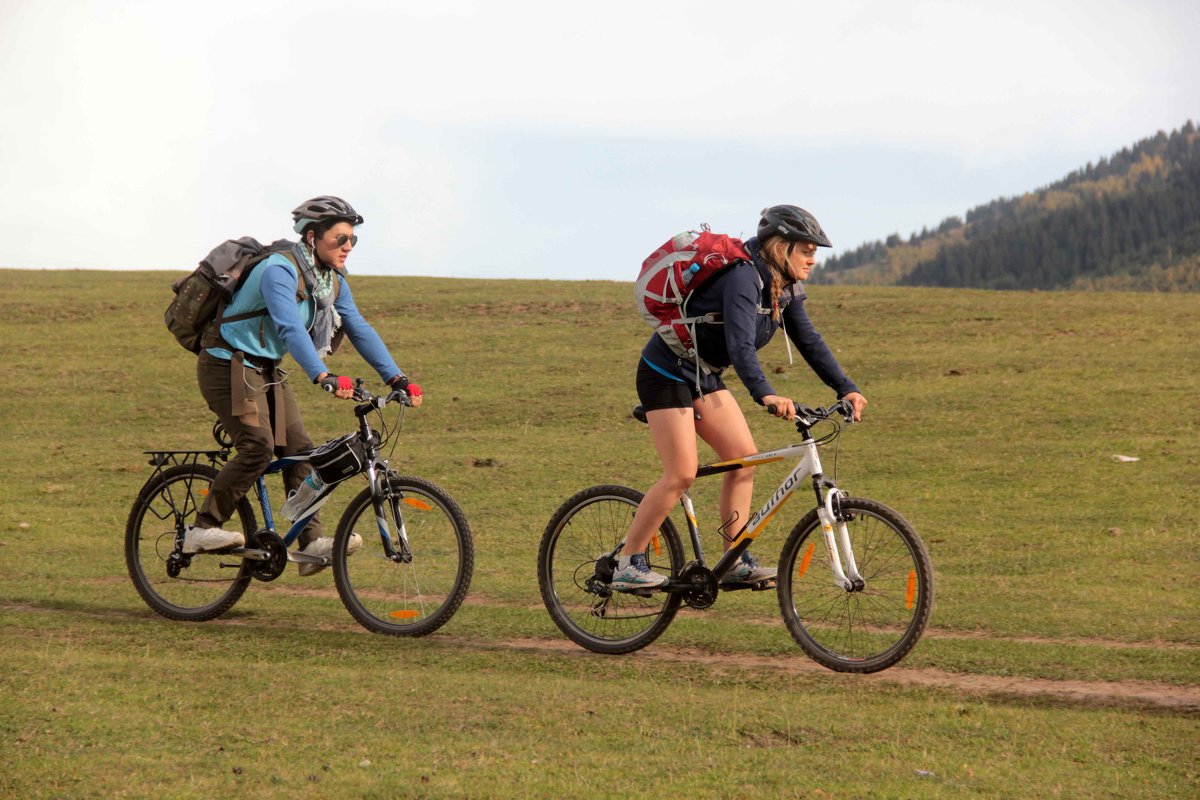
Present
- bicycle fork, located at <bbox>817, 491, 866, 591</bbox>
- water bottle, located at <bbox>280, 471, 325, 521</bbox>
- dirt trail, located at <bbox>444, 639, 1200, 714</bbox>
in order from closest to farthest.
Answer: dirt trail, located at <bbox>444, 639, 1200, 714</bbox>, bicycle fork, located at <bbox>817, 491, 866, 591</bbox>, water bottle, located at <bbox>280, 471, 325, 521</bbox>

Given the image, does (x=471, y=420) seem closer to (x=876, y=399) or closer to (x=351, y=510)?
(x=876, y=399)

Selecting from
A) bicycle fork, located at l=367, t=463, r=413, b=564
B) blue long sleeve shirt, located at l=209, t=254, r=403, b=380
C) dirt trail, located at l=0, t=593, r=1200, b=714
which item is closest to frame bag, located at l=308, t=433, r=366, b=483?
bicycle fork, located at l=367, t=463, r=413, b=564

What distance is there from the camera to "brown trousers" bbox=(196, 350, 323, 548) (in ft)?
27.2

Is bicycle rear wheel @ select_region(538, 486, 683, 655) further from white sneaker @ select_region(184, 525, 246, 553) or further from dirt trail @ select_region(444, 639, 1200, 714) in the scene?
white sneaker @ select_region(184, 525, 246, 553)

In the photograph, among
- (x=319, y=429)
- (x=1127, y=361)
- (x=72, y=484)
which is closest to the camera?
(x=72, y=484)

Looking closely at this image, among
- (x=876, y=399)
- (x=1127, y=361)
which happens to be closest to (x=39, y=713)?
(x=876, y=399)

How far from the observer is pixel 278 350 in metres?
8.44

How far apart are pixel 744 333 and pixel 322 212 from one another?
2.87m

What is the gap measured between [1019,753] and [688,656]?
241 centimetres

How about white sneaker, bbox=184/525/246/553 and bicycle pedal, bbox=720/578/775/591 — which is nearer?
bicycle pedal, bbox=720/578/775/591

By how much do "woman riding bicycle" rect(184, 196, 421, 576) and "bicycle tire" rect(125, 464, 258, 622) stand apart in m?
0.18

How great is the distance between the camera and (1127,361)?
23.0 meters

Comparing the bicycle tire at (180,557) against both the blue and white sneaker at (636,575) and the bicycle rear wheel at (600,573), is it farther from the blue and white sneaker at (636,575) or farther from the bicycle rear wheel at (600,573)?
the blue and white sneaker at (636,575)

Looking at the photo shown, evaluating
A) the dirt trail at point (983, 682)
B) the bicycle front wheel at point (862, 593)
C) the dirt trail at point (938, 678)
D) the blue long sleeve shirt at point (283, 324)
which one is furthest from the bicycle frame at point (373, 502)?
the bicycle front wheel at point (862, 593)
